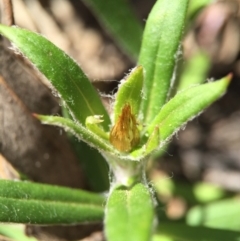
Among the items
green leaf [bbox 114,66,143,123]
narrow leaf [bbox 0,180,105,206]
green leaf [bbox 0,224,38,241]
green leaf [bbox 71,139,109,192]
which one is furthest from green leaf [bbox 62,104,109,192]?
green leaf [bbox 114,66,143,123]

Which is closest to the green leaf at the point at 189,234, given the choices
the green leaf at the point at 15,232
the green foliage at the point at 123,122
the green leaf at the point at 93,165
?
the green foliage at the point at 123,122

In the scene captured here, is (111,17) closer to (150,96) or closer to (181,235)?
(150,96)

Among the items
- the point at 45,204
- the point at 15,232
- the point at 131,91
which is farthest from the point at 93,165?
the point at 131,91

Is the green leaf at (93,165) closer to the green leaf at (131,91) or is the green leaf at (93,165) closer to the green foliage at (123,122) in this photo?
the green foliage at (123,122)

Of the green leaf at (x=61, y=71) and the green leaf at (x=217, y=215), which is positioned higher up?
the green leaf at (x=61, y=71)

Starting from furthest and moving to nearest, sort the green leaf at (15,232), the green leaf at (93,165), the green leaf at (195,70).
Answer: the green leaf at (195,70), the green leaf at (93,165), the green leaf at (15,232)

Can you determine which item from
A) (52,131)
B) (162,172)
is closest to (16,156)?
(52,131)
